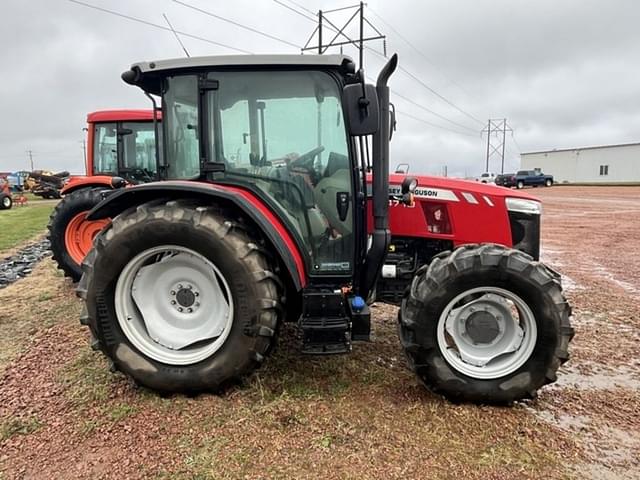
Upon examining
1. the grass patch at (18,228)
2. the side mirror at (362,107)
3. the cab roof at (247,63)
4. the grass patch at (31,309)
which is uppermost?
the cab roof at (247,63)

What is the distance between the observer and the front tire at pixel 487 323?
9.50ft

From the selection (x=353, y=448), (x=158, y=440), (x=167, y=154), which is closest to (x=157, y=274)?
(x=167, y=154)

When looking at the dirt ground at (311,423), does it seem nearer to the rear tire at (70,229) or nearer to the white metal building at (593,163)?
the rear tire at (70,229)

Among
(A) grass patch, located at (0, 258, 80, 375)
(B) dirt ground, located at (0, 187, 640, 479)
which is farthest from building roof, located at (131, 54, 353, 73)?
(A) grass patch, located at (0, 258, 80, 375)

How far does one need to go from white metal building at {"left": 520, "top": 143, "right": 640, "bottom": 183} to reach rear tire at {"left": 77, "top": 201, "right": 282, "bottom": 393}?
61.7 metres

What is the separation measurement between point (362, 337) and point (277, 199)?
44.3 inches

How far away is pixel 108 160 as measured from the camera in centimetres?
750

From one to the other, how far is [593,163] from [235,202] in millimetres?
66642

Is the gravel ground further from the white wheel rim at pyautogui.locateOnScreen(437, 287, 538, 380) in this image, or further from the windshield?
the white wheel rim at pyautogui.locateOnScreen(437, 287, 538, 380)

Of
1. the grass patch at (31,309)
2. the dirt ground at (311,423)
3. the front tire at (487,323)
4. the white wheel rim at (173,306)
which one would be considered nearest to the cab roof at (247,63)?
the white wheel rim at (173,306)

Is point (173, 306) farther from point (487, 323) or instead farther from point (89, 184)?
point (89, 184)

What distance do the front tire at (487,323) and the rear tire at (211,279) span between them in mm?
982

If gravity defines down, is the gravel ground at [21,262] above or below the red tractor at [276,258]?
below

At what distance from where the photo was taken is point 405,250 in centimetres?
372
